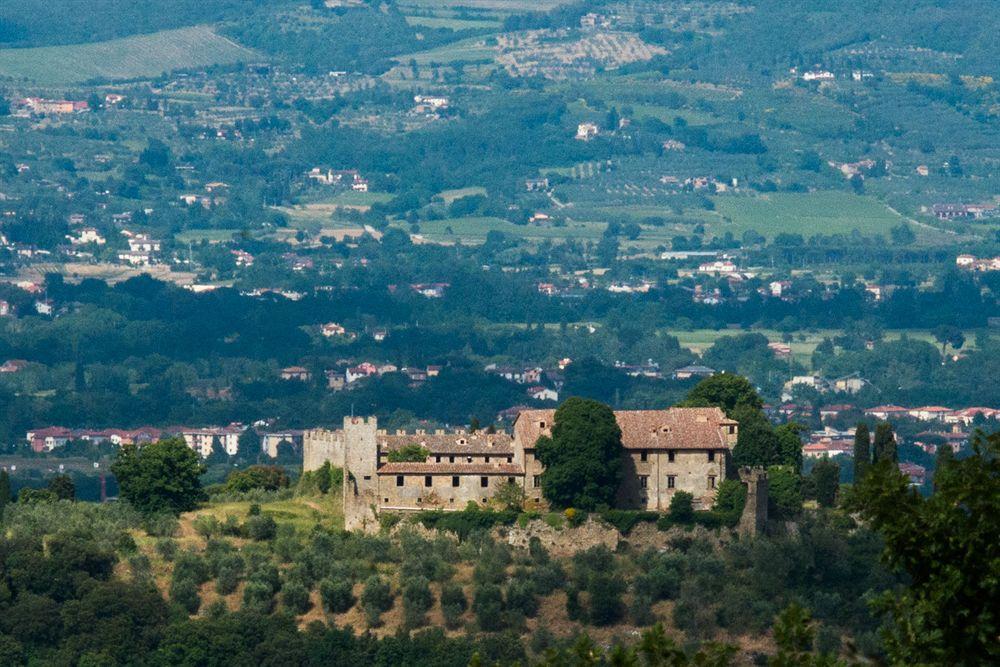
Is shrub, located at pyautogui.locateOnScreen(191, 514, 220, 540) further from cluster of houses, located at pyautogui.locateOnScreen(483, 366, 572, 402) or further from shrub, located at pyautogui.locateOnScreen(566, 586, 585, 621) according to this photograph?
cluster of houses, located at pyautogui.locateOnScreen(483, 366, 572, 402)

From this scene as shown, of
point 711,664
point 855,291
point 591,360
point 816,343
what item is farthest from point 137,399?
point 711,664

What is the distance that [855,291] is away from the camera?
646 ft

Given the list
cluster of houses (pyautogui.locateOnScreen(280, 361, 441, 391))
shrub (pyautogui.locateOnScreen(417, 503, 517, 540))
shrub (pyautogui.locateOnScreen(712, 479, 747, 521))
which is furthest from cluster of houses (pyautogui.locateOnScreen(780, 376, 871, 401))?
shrub (pyautogui.locateOnScreen(417, 503, 517, 540))

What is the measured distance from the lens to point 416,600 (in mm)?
59500

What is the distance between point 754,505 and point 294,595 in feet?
30.8

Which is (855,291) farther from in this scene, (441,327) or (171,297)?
(171,297)

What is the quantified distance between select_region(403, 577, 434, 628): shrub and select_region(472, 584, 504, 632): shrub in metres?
1.03

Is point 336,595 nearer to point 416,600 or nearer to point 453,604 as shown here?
point 416,600

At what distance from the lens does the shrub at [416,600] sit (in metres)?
59.2

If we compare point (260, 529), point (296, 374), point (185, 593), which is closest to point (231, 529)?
point (260, 529)

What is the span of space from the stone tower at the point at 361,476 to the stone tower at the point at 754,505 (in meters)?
7.48

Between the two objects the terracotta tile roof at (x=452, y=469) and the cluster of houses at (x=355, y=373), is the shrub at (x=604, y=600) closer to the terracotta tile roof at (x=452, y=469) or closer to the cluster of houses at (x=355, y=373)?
the terracotta tile roof at (x=452, y=469)

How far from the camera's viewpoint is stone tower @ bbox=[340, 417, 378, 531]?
200 feet

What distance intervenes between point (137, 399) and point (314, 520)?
295 ft
